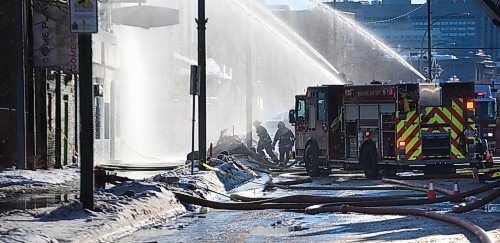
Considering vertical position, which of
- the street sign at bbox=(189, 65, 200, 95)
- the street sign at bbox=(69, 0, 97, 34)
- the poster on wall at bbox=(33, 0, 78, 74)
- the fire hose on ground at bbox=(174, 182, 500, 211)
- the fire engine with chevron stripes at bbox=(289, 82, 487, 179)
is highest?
the poster on wall at bbox=(33, 0, 78, 74)

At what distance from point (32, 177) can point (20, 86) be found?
3.47 metres

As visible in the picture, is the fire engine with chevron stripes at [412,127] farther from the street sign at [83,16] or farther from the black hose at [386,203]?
the street sign at [83,16]

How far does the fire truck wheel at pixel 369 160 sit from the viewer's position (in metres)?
24.6

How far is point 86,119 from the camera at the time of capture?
1312 centimetres

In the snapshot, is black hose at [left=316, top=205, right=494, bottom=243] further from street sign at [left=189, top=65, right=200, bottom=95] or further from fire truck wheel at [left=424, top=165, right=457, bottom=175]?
fire truck wheel at [left=424, top=165, right=457, bottom=175]

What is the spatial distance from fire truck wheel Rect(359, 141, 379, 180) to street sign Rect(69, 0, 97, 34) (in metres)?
13.0

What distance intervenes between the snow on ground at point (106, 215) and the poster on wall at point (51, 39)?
25.0ft

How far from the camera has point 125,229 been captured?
42.0 feet

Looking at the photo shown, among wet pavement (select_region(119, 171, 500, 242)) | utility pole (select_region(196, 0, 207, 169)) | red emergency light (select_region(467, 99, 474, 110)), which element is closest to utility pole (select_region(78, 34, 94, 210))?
wet pavement (select_region(119, 171, 500, 242))

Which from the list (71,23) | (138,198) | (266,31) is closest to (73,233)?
(71,23)

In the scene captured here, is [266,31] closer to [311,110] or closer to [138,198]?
[311,110]

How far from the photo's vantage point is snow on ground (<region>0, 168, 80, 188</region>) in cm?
2116

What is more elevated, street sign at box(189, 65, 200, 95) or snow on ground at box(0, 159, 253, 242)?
street sign at box(189, 65, 200, 95)

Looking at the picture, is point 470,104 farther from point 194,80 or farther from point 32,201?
point 32,201
